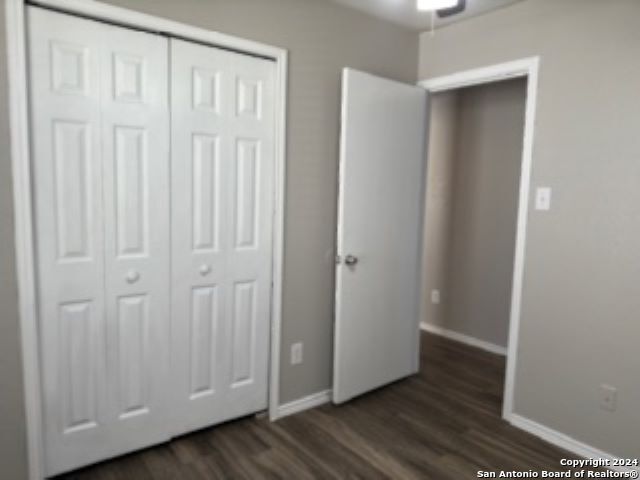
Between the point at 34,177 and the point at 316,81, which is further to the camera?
the point at 316,81

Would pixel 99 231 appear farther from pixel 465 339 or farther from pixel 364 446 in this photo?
pixel 465 339

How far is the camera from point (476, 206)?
3855 mm

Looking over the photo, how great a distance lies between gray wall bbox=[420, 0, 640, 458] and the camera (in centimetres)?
212

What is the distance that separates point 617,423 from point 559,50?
6.22ft

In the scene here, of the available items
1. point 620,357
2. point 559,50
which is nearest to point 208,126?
point 559,50

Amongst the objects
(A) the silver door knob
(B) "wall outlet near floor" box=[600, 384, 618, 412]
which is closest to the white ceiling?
(A) the silver door knob

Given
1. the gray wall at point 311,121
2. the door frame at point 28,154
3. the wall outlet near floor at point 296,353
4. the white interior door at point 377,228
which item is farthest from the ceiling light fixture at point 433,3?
the wall outlet near floor at point 296,353

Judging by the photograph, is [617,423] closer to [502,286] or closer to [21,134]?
[502,286]

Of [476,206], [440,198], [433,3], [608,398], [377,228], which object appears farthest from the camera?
[440,198]

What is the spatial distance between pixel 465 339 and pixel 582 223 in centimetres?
195

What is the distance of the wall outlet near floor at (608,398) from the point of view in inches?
86.1

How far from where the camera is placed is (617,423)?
2184 millimetres

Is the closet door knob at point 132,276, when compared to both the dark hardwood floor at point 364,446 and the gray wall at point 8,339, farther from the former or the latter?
the dark hardwood floor at point 364,446

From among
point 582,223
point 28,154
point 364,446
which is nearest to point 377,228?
point 582,223
